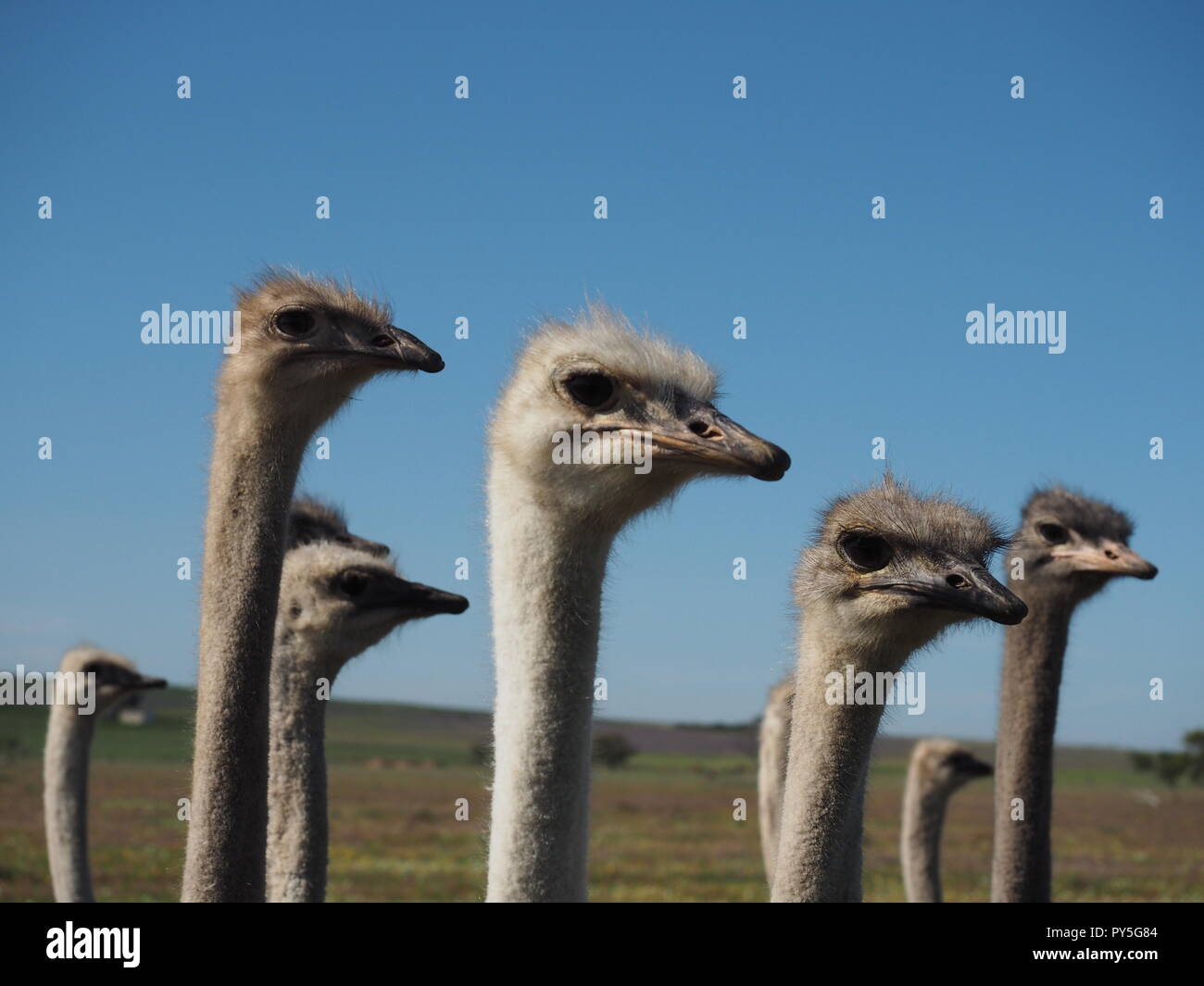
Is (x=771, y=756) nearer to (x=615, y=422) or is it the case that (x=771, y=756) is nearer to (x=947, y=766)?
(x=947, y=766)

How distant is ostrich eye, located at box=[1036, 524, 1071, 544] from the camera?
771cm

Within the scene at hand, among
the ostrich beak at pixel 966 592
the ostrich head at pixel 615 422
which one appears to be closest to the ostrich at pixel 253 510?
the ostrich head at pixel 615 422

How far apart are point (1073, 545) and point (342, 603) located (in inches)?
148

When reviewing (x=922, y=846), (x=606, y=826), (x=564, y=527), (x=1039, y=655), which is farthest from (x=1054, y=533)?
→ (x=606, y=826)

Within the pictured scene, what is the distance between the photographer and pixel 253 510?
506cm

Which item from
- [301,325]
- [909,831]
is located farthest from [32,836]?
[301,325]

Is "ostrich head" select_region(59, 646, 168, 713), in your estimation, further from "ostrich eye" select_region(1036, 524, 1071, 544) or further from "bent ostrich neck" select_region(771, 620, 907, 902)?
"bent ostrich neck" select_region(771, 620, 907, 902)

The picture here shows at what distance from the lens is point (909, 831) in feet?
32.6

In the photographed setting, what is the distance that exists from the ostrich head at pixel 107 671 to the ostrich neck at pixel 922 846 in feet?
16.4

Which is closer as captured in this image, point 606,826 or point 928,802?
point 928,802

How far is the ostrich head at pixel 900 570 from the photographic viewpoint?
4.41 meters

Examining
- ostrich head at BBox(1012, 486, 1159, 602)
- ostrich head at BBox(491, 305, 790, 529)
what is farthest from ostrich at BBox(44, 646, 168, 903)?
ostrich head at BBox(491, 305, 790, 529)

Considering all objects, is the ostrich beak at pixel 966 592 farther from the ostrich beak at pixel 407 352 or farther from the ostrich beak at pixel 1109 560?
the ostrich beak at pixel 1109 560
